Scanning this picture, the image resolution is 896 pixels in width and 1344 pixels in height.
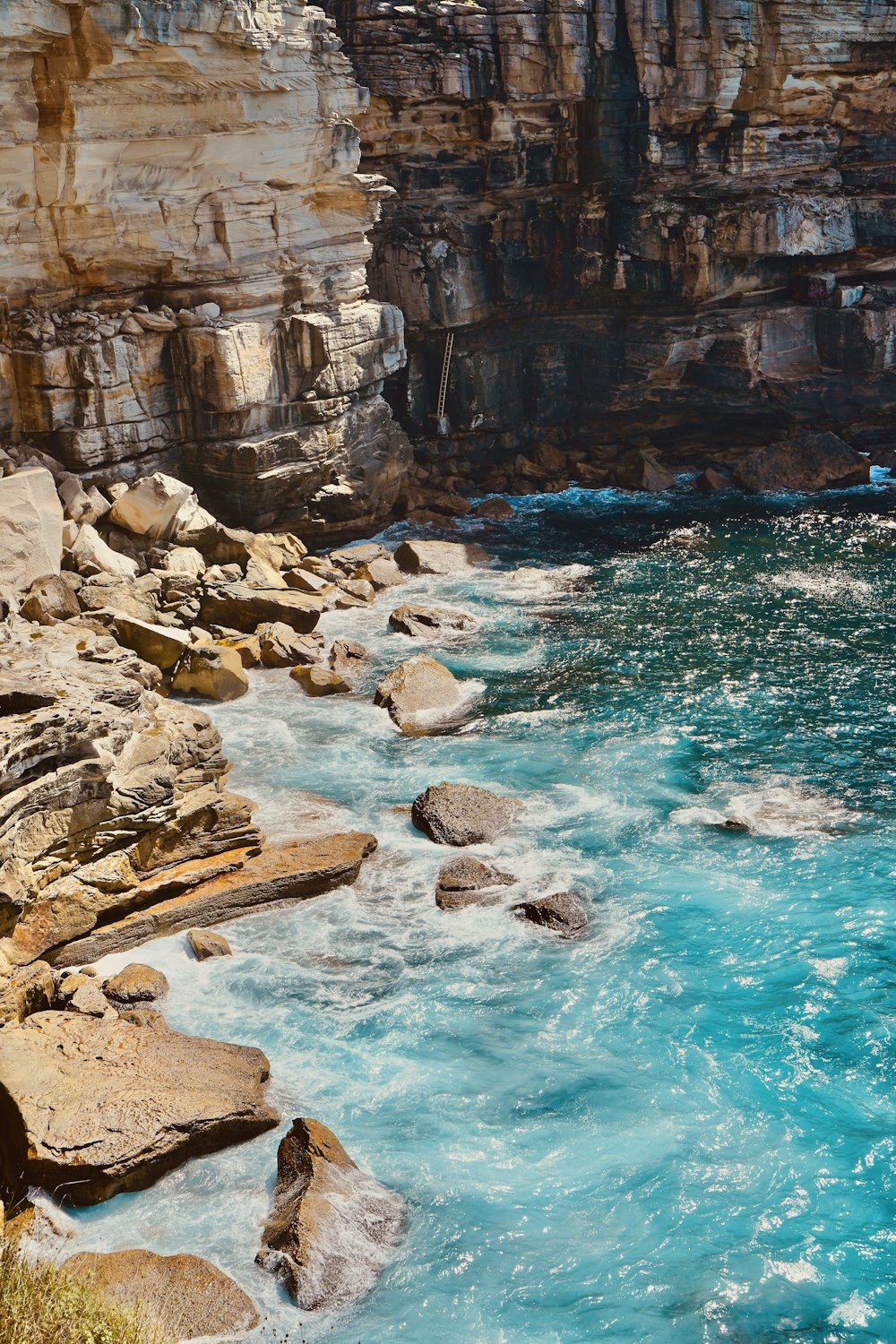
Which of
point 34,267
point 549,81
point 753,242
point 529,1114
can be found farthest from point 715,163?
point 529,1114

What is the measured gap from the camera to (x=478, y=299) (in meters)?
40.4

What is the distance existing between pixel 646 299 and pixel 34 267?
2056 centimetres

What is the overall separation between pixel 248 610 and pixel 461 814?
1024 cm

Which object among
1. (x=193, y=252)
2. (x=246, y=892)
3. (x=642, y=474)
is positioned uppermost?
(x=193, y=252)

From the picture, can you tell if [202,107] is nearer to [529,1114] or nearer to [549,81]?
[549,81]

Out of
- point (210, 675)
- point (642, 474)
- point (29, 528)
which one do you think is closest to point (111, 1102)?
point (210, 675)

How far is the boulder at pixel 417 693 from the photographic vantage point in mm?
26266

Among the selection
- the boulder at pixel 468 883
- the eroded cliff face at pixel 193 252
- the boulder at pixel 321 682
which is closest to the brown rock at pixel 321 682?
the boulder at pixel 321 682

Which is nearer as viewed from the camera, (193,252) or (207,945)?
(207,945)

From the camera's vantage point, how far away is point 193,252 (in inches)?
1223

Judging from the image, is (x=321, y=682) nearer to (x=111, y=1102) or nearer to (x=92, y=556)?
(x=92, y=556)

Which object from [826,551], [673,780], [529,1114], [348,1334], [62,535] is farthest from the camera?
[826,551]

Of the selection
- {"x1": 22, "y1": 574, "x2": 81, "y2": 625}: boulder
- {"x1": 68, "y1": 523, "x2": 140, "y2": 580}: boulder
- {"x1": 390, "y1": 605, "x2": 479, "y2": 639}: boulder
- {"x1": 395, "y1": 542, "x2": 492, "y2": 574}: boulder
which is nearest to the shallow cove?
{"x1": 390, "y1": 605, "x2": 479, "y2": 639}: boulder

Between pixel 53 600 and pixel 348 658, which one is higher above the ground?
pixel 53 600
